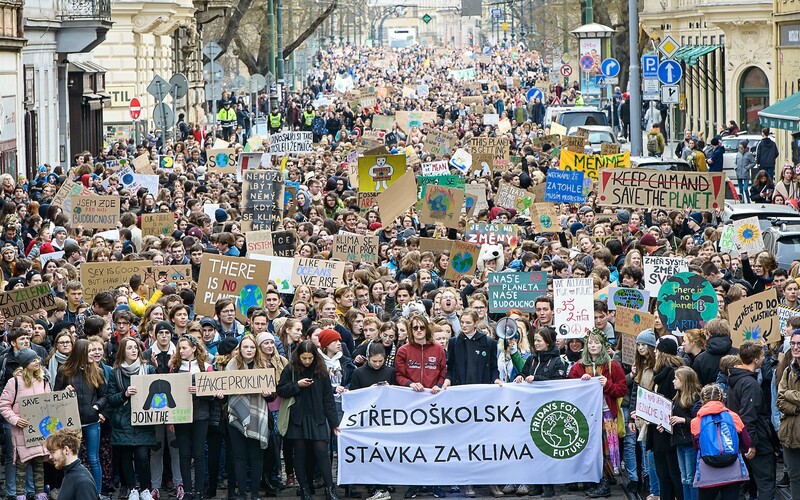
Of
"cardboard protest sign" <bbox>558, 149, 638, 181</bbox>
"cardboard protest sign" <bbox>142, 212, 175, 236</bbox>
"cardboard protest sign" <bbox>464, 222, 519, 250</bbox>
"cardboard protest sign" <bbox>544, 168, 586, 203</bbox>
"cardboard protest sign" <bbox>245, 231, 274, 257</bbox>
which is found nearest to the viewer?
"cardboard protest sign" <bbox>245, 231, 274, 257</bbox>

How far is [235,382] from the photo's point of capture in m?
12.2

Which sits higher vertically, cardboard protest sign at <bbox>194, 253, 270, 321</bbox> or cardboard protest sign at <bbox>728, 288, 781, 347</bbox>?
cardboard protest sign at <bbox>194, 253, 270, 321</bbox>

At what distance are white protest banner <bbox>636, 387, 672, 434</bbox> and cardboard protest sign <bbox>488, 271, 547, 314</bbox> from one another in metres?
3.11

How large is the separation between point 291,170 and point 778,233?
1145 centimetres

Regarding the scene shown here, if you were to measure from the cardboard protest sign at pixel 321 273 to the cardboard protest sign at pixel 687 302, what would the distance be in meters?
3.98

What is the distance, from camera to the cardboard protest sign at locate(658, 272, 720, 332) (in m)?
13.5

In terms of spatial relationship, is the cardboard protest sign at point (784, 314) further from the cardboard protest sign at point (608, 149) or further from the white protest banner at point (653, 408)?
the cardboard protest sign at point (608, 149)

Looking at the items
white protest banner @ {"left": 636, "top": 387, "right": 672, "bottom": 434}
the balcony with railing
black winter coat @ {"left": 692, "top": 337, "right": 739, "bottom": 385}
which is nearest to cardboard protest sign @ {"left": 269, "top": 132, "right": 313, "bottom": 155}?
the balcony with railing

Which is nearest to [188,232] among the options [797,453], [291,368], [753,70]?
[291,368]

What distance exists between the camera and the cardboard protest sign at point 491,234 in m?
19.3

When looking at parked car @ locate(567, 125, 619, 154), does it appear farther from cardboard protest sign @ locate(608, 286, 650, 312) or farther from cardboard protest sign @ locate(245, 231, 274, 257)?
cardboard protest sign @ locate(608, 286, 650, 312)

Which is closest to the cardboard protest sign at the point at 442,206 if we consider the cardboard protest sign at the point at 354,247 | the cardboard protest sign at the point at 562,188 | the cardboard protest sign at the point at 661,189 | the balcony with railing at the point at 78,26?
the cardboard protest sign at the point at 661,189

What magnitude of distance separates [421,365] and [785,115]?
18492 millimetres

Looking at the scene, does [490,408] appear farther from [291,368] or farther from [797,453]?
[797,453]
